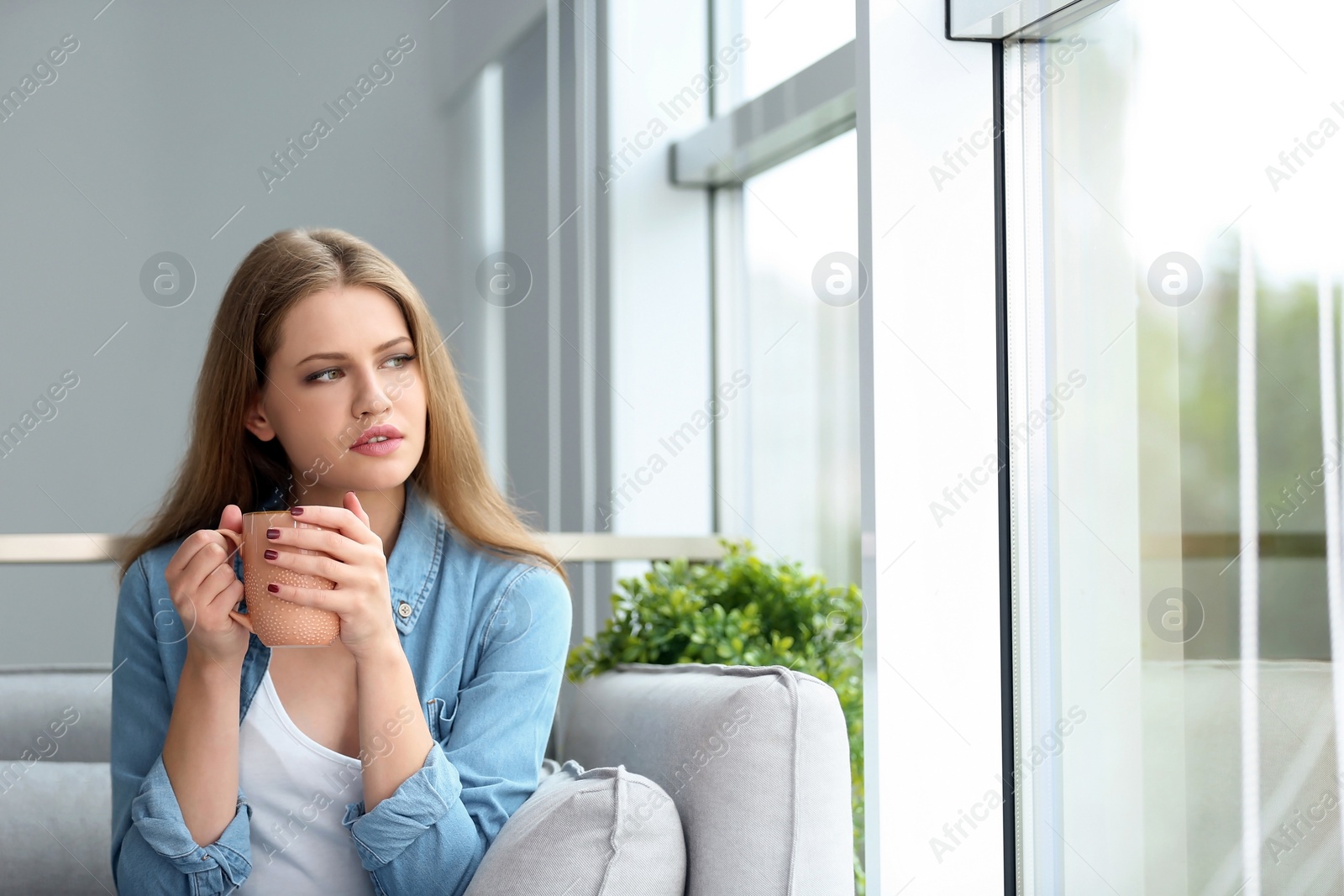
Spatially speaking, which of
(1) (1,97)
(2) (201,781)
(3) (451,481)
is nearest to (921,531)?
(3) (451,481)

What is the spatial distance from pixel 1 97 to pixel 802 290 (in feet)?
5.62

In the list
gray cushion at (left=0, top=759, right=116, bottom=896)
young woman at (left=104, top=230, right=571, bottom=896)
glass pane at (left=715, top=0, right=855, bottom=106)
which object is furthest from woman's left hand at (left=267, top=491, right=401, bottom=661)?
glass pane at (left=715, top=0, right=855, bottom=106)

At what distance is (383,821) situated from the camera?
1059 millimetres

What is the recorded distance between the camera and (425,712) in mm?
1196

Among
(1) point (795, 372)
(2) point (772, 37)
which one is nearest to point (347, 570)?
(1) point (795, 372)

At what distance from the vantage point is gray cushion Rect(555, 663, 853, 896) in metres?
1.06

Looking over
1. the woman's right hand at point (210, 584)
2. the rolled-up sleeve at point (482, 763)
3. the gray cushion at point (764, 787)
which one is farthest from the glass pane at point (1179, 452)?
the woman's right hand at point (210, 584)

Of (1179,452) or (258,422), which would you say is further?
(258,422)

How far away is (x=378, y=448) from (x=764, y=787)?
531mm

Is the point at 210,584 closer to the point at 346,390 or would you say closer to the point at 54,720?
the point at 346,390

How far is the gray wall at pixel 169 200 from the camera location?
7.69ft

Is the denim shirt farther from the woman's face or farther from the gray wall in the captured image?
the gray wall

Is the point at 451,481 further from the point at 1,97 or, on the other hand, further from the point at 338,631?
the point at 1,97

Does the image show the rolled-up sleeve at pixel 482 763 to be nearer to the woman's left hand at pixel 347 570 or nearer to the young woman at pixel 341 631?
the young woman at pixel 341 631
